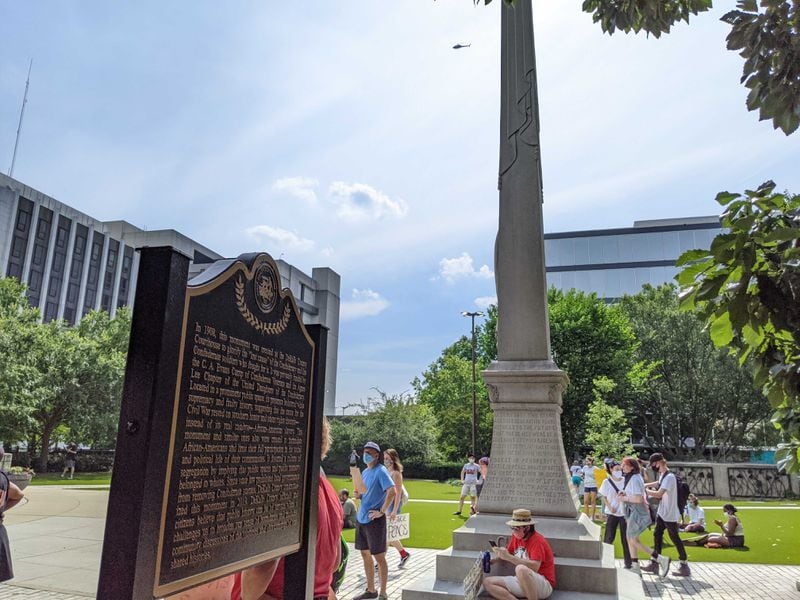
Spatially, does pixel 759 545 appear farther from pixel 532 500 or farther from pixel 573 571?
pixel 573 571

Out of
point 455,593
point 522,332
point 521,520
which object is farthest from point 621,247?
point 455,593

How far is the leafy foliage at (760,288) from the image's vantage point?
231 cm

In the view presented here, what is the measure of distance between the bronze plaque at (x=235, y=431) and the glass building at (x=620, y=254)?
5600 cm

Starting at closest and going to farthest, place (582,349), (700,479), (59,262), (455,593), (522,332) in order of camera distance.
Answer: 1. (455,593)
2. (522,332)
3. (700,479)
4. (582,349)
5. (59,262)

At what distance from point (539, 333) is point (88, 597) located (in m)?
7.00

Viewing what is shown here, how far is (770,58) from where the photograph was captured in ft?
8.23

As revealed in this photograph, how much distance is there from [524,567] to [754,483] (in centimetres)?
2526

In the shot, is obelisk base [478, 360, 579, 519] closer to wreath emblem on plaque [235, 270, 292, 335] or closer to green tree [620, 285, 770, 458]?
wreath emblem on plaque [235, 270, 292, 335]

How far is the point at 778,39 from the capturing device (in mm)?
2523

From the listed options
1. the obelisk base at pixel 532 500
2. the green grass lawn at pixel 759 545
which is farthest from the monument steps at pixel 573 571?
the green grass lawn at pixel 759 545

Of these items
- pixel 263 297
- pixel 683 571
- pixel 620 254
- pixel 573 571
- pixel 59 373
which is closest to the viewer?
pixel 263 297

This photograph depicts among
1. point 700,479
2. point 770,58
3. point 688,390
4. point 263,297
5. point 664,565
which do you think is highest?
point 688,390

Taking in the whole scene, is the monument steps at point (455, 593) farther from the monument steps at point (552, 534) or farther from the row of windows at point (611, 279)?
the row of windows at point (611, 279)

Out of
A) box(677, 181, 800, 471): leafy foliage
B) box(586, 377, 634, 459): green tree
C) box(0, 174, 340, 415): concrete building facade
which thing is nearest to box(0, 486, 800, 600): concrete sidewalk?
box(677, 181, 800, 471): leafy foliage
